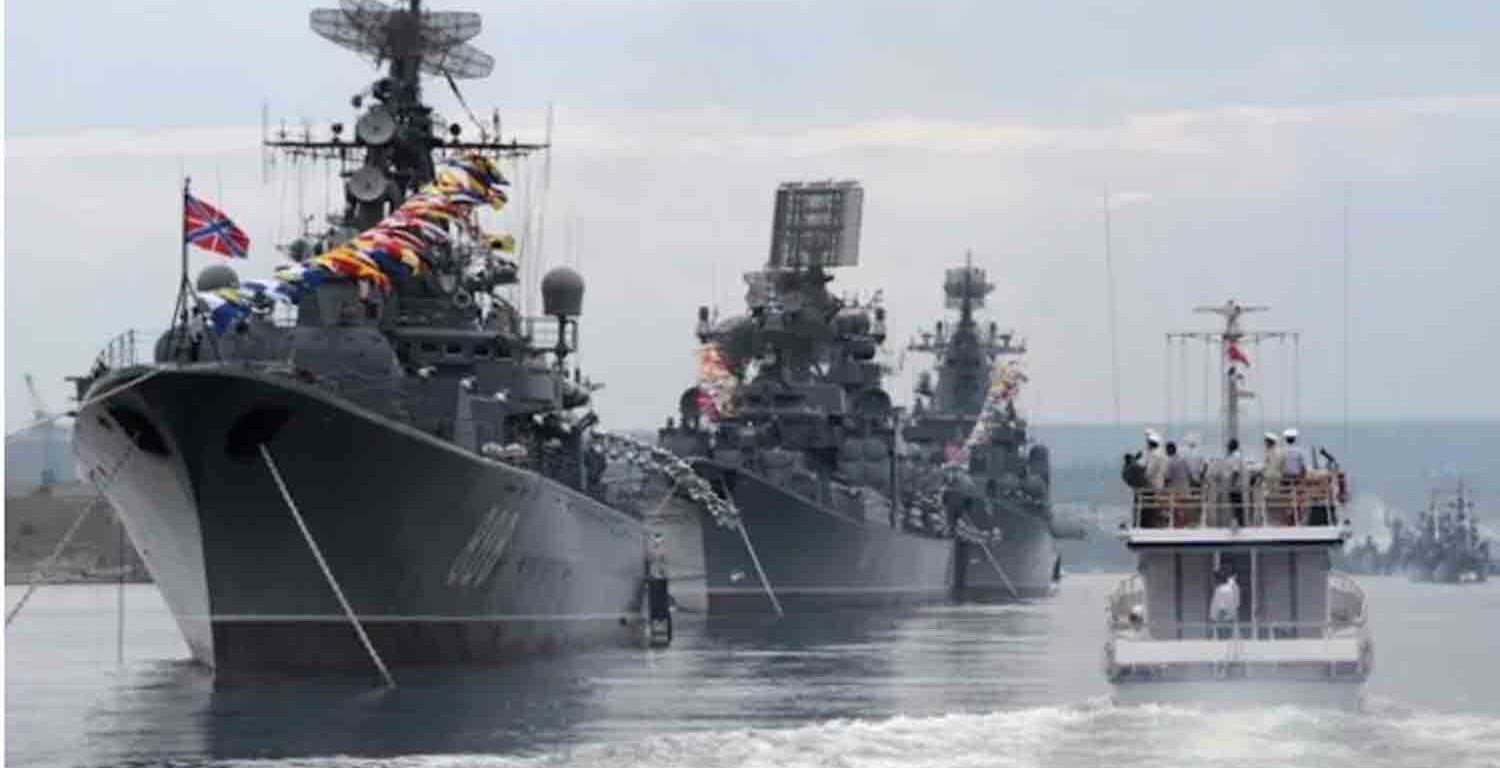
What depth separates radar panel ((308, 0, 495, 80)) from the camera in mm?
74562

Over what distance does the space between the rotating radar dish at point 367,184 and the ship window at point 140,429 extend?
38.1ft

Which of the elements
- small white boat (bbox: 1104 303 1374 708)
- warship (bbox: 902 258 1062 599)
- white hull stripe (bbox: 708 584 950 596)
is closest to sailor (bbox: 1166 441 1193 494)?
small white boat (bbox: 1104 303 1374 708)

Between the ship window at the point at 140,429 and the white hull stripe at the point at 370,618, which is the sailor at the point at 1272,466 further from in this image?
the ship window at the point at 140,429

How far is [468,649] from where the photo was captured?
222 feet

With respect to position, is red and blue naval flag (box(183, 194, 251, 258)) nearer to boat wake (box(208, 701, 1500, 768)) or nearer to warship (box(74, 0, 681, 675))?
warship (box(74, 0, 681, 675))

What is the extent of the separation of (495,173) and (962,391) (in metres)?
104

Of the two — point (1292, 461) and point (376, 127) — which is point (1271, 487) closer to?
point (1292, 461)

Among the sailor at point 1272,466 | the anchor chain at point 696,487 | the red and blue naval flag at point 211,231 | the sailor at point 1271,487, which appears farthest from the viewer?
the anchor chain at point 696,487

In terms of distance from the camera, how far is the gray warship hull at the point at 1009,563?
157 metres

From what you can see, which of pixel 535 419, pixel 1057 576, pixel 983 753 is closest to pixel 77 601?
pixel 1057 576

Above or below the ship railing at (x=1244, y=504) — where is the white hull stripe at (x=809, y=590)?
below

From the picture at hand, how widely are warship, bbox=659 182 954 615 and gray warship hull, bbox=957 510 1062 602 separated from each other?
67.8 feet

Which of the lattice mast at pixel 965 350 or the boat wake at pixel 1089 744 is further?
the lattice mast at pixel 965 350

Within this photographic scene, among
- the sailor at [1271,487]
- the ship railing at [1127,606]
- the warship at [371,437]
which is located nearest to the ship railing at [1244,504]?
the sailor at [1271,487]
